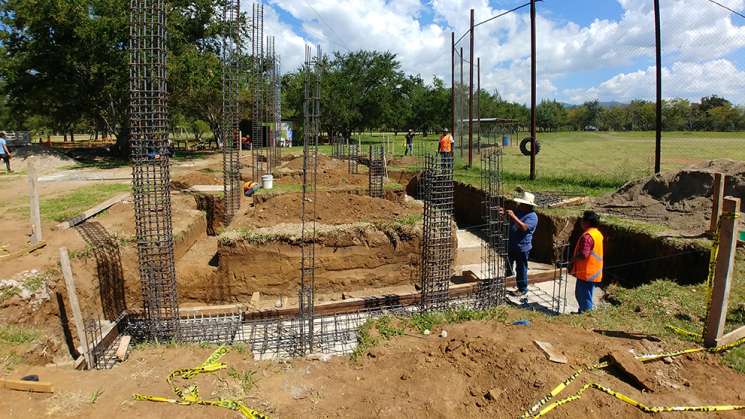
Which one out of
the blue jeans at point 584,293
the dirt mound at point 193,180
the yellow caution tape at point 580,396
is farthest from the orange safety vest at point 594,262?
the dirt mound at point 193,180

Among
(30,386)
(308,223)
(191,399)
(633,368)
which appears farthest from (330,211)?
(633,368)

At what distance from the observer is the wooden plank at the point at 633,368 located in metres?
4.39

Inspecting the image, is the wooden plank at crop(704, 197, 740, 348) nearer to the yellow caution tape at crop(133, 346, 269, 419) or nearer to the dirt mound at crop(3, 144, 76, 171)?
the yellow caution tape at crop(133, 346, 269, 419)

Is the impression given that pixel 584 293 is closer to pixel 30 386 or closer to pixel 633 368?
pixel 633 368

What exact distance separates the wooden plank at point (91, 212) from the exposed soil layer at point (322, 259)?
2975mm

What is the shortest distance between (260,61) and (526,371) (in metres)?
14.0

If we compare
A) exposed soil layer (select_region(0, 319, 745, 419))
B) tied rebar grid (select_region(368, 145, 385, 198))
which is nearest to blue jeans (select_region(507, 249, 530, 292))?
exposed soil layer (select_region(0, 319, 745, 419))

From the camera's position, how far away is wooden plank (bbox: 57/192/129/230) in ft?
30.0

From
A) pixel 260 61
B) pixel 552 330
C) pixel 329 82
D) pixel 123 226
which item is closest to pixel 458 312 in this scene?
pixel 552 330

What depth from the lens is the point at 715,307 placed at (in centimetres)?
491

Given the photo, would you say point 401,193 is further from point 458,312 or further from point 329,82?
point 329,82

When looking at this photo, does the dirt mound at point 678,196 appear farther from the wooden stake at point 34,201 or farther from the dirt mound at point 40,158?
the dirt mound at point 40,158

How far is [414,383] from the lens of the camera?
186 inches

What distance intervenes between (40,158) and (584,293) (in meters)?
23.3
